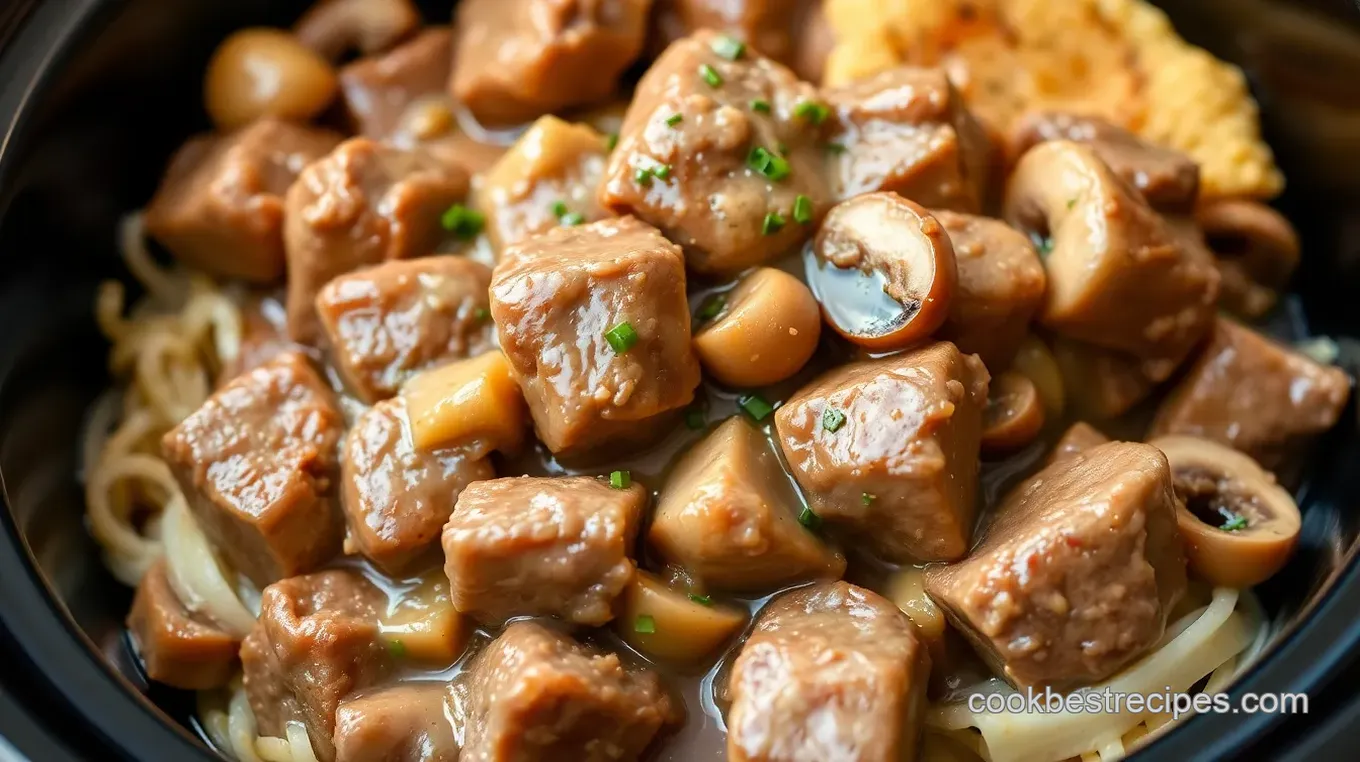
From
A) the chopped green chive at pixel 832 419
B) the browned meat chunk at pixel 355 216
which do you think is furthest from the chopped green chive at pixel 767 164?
the browned meat chunk at pixel 355 216

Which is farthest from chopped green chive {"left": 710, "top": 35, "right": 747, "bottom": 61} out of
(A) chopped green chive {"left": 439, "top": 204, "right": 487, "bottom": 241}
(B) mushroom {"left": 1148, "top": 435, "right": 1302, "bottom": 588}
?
(B) mushroom {"left": 1148, "top": 435, "right": 1302, "bottom": 588}

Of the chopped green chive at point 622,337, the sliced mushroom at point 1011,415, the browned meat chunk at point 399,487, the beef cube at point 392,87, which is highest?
the beef cube at point 392,87

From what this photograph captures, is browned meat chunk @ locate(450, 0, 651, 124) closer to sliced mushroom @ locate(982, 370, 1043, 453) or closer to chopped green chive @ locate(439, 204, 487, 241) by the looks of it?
chopped green chive @ locate(439, 204, 487, 241)

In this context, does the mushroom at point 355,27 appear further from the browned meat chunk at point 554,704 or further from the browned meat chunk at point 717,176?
the browned meat chunk at point 554,704

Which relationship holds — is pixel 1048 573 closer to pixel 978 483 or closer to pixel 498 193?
pixel 978 483

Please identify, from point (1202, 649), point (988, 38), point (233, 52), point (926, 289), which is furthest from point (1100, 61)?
point (233, 52)

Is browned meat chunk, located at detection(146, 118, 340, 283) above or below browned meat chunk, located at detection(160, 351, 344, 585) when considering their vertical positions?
above

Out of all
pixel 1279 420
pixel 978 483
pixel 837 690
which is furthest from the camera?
pixel 1279 420
